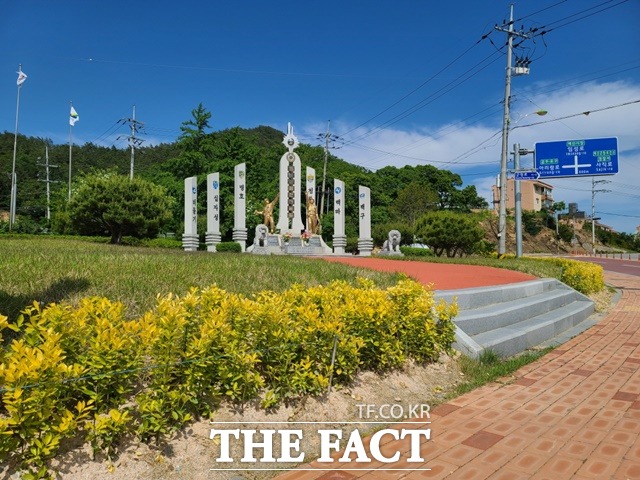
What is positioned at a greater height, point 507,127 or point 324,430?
point 507,127

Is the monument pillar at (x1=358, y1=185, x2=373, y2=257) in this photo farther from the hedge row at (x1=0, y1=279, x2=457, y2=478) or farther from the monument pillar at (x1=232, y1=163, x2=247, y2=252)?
the hedge row at (x1=0, y1=279, x2=457, y2=478)

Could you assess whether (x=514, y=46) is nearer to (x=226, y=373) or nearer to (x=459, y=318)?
(x=459, y=318)

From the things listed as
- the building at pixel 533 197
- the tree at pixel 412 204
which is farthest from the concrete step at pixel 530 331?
the building at pixel 533 197

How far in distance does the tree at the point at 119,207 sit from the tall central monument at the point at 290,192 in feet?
21.5

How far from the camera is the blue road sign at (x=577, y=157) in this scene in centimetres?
1534

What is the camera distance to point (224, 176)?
36219mm

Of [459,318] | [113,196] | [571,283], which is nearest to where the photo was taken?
[459,318]

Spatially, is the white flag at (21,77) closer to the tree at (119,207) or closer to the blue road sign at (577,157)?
the tree at (119,207)

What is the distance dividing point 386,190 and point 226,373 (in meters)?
54.0

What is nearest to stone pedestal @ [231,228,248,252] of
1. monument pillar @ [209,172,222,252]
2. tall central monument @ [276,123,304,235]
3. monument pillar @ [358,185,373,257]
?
monument pillar @ [209,172,222,252]

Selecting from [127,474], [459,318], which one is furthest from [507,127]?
[127,474]

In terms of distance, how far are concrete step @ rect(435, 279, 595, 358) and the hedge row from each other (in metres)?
1.68

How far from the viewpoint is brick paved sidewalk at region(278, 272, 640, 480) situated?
8.84ft

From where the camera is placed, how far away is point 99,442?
2395 mm
